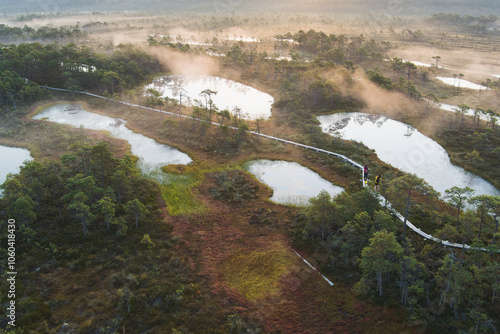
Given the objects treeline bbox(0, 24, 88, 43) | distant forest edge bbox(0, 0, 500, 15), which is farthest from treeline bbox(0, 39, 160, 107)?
distant forest edge bbox(0, 0, 500, 15)

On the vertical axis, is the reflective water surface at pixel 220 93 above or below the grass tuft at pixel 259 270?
above

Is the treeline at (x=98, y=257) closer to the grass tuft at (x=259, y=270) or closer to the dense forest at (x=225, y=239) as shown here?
the dense forest at (x=225, y=239)

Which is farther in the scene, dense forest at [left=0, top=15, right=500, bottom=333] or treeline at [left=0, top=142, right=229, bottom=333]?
treeline at [left=0, top=142, right=229, bottom=333]

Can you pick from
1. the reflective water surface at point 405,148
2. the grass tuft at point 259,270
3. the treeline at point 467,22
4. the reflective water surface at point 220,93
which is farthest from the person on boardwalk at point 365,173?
the treeline at point 467,22

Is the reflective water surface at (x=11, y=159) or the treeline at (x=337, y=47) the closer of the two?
the reflective water surface at (x=11, y=159)

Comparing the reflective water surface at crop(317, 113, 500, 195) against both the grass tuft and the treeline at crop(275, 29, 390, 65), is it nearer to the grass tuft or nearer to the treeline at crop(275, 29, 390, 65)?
the grass tuft
